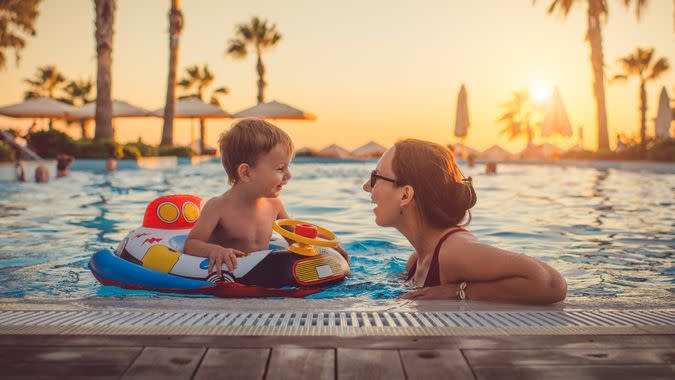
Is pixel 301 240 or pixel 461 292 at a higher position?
pixel 301 240

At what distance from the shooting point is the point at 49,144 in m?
21.7

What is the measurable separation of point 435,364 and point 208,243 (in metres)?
2.51

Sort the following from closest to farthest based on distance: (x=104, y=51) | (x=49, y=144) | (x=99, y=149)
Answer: (x=104, y=51)
(x=99, y=149)
(x=49, y=144)

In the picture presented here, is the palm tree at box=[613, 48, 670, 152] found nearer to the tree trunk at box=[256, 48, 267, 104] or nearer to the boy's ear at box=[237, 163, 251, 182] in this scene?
the tree trunk at box=[256, 48, 267, 104]

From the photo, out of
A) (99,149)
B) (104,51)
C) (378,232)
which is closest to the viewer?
(378,232)

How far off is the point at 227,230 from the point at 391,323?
213 cm

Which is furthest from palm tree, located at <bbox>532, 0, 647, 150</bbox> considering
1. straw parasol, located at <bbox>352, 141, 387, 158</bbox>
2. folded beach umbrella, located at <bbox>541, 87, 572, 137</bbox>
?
straw parasol, located at <bbox>352, 141, 387, 158</bbox>

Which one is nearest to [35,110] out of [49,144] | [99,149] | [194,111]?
[194,111]

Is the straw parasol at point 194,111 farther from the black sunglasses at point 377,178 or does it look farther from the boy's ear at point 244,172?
the black sunglasses at point 377,178

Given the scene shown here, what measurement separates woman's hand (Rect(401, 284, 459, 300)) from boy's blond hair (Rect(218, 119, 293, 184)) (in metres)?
1.34

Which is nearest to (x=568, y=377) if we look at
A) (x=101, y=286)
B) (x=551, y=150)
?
(x=101, y=286)

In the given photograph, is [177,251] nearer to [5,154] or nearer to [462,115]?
[5,154]

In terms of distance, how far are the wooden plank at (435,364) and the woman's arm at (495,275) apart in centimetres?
108

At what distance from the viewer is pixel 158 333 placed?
83.6 inches
